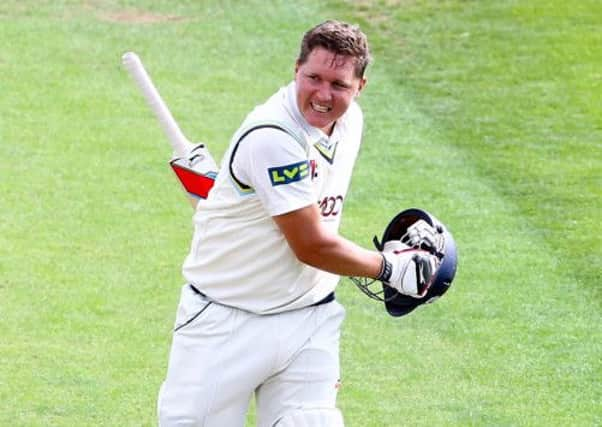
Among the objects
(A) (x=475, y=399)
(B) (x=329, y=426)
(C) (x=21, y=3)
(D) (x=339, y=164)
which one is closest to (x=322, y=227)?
(D) (x=339, y=164)

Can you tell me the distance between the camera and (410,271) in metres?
5.27

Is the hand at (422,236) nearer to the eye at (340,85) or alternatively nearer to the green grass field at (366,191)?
the eye at (340,85)

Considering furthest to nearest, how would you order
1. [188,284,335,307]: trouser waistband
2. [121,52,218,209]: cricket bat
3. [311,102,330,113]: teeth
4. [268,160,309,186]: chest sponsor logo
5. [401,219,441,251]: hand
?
1. [121,52,218,209]: cricket bat
2. [401,219,441,251]: hand
3. [188,284,335,307]: trouser waistband
4. [311,102,330,113]: teeth
5. [268,160,309,186]: chest sponsor logo

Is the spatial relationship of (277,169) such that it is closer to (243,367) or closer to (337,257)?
(337,257)

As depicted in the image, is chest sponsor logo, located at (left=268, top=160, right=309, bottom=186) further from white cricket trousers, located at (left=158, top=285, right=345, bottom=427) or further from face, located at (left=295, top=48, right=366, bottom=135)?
white cricket trousers, located at (left=158, top=285, right=345, bottom=427)

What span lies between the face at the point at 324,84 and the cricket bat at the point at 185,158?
72 cm

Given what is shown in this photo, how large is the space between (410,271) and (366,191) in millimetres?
4643

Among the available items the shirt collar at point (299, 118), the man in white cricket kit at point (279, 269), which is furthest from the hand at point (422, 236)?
the shirt collar at point (299, 118)

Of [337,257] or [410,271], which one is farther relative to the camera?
[410,271]

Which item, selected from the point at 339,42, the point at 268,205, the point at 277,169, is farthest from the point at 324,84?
the point at 268,205

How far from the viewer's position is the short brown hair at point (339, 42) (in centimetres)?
499

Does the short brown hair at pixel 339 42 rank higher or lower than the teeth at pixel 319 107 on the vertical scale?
higher

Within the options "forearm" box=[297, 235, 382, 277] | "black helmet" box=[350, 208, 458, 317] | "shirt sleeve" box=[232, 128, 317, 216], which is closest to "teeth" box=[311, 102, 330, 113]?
"shirt sleeve" box=[232, 128, 317, 216]

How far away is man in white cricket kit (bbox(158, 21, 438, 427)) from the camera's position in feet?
16.5
